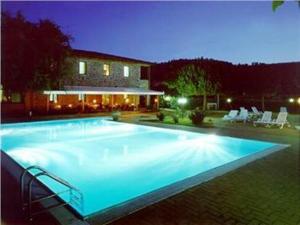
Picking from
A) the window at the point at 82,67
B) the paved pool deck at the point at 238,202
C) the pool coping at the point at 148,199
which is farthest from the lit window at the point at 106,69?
the paved pool deck at the point at 238,202

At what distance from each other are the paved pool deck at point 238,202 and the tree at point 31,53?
12.4 metres

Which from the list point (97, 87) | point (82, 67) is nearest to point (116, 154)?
point (97, 87)

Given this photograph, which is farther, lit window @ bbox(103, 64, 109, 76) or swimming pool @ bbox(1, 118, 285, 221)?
lit window @ bbox(103, 64, 109, 76)

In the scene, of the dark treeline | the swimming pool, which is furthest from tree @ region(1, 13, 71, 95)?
the dark treeline

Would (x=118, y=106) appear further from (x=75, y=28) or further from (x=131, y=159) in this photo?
(x=131, y=159)

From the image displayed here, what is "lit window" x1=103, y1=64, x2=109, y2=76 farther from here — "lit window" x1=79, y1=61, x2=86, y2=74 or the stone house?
"lit window" x1=79, y1=61, x2=86, y2=74

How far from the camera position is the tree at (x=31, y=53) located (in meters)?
15.9

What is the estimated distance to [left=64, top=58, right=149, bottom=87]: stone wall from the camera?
29594 millimetres

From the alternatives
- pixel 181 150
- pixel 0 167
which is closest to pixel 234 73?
pixel 181 150

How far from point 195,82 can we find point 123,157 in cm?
1975

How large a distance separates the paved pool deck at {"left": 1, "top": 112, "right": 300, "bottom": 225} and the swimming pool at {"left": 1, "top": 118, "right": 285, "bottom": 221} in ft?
1.23

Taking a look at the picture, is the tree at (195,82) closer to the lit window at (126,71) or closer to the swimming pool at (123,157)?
the lit window at (126,71)

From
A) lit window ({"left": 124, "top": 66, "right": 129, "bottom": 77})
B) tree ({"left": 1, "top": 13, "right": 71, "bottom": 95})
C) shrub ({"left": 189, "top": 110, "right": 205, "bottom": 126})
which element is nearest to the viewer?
A: tree ({"left": 1, "top": 13, "right": 71, "bottom": 95})

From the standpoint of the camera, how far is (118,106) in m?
31.2
